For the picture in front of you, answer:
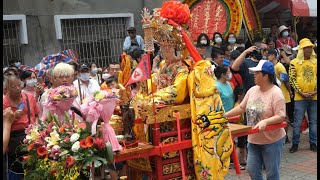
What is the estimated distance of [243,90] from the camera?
7043 mm

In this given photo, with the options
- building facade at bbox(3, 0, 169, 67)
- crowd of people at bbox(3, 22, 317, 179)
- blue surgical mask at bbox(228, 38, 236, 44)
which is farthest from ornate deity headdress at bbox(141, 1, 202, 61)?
building facade at bbox(3, 0, 169, 67)

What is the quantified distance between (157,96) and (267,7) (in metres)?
10.9

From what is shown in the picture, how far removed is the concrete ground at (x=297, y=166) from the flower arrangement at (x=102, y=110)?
254cm

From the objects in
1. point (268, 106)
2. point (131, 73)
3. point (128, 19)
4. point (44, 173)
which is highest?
point (128, 19)

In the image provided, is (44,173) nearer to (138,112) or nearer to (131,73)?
(138,112)

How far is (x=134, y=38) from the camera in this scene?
1073 centimetres

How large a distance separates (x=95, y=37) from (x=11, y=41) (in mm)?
2181

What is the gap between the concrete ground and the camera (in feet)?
20.7

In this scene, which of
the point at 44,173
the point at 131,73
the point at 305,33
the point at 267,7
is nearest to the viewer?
the point at 44,173

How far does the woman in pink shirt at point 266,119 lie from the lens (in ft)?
15.5

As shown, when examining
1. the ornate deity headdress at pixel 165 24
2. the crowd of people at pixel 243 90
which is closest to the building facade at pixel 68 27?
the crowd of people at pixel 243 90

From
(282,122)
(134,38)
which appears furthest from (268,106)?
(134,38)

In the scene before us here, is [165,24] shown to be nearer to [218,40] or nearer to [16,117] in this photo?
[16,117]

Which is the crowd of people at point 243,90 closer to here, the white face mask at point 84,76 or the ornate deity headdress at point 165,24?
the white face mask at point 84,76
